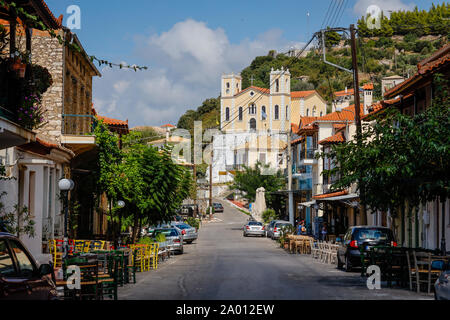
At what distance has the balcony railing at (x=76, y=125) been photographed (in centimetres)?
2520

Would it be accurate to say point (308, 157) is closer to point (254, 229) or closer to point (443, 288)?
point (254, 229)

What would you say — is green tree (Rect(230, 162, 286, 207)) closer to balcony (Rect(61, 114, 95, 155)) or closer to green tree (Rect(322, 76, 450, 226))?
balcony (Rect(61, 114, 95, 155))

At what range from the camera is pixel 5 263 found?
7.64 metres

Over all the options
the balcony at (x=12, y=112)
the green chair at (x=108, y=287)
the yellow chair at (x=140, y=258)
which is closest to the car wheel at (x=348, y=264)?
the yellow chair at (x=140, y=258)

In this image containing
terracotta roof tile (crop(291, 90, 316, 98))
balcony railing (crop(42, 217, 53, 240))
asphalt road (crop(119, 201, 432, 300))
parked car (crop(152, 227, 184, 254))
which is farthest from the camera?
terracotta roof tile (crop(291, 90, 316, 98))

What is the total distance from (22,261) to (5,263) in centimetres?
58

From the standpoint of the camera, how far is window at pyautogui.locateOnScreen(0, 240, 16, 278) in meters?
7.52

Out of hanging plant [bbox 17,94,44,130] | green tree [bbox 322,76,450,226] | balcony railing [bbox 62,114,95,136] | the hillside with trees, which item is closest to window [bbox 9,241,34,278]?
hanging plant [bbox 17,94,44,130]

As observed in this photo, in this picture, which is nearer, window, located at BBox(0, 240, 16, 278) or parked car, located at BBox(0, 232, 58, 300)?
parked car, located at BBox(0, 232, 58, 300)

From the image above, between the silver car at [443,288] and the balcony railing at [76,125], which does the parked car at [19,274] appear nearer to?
the silver car at [443,288]

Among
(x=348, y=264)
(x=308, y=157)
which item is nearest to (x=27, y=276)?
(x=348, y=264)

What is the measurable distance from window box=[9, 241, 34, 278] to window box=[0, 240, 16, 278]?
0.57 feet

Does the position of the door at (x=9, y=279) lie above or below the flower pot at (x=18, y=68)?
below

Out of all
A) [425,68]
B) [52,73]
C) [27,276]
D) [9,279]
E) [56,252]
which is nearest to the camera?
[9,279]
